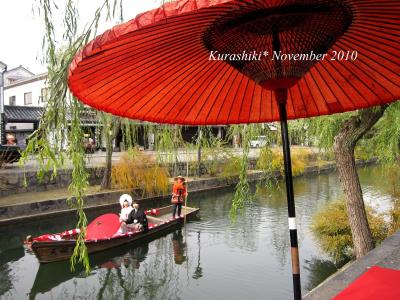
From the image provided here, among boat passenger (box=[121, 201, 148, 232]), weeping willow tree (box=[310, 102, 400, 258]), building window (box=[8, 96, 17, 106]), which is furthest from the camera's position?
building window (box=[8, 96, 17, 106])

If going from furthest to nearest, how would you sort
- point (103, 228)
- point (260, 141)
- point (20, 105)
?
point (20, 105) → point (103, 228) → point (260, 141)

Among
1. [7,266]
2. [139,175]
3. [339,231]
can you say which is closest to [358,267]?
[339,231]

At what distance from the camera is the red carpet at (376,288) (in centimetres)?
192

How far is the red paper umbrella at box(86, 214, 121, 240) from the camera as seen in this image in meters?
7.23

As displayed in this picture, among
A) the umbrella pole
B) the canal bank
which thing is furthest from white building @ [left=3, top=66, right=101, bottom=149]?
the umbrella pole

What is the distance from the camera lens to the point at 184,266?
22.6 feet

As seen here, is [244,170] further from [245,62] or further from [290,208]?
[245,62]

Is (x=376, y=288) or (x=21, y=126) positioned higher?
(x=21, y=126)

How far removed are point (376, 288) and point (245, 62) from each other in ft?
4.90

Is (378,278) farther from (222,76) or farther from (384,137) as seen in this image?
(384,137)

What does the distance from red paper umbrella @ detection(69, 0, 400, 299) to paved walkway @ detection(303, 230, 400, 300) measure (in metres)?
1.64

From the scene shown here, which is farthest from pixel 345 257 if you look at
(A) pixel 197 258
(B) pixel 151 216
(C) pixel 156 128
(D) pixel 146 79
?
(C) pixel 156 128

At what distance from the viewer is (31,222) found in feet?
29.7

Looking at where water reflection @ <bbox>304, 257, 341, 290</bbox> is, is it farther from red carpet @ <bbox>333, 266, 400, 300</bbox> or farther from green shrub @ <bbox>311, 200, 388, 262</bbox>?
red carpet @ <bbox>333, 266, 400, 300</bbox>
